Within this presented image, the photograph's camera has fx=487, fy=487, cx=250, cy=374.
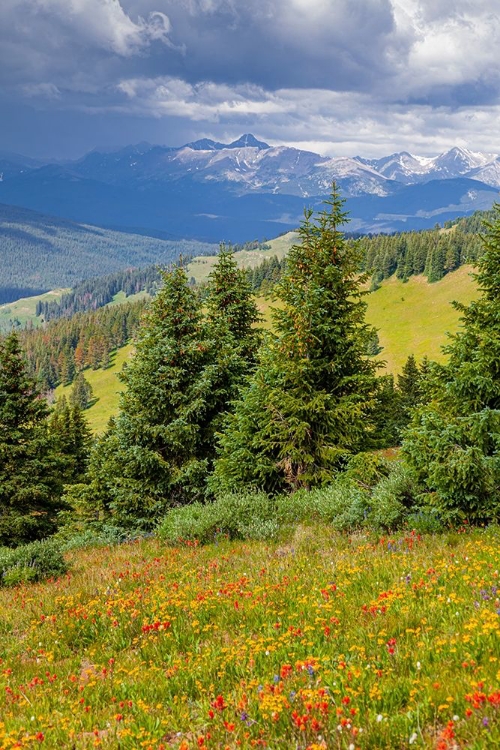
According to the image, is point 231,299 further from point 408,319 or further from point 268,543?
point 408,319

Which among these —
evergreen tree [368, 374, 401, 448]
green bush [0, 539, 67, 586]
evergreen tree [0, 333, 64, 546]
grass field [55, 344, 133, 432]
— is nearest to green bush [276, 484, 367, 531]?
evergreen tree [368, 374, 401, 448]

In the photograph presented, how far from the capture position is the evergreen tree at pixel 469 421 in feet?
38.4

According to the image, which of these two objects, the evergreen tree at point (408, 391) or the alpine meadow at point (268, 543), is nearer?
the alpine meadow at point (268, 543)

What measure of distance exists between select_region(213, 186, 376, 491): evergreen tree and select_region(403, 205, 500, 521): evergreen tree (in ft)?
16.9

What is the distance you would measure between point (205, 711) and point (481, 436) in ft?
31.0

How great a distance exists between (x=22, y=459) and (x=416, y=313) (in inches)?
6324

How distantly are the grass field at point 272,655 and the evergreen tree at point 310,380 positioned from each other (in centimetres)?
857

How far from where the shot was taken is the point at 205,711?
497cm

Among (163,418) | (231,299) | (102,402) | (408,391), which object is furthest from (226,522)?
(102,402)

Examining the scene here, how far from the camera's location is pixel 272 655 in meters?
6.02

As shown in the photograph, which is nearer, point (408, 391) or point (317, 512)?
point (317, 512)

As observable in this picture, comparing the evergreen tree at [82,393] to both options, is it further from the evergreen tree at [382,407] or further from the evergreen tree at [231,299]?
the evergreen tree at [382,407]

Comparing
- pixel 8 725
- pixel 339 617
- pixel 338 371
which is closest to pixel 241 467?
pixel 338 371

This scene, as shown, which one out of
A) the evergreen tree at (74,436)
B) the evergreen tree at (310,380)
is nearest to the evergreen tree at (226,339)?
the evergreen tree at (310,380)
